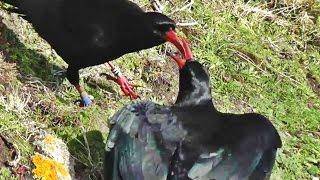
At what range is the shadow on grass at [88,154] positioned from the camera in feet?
17.5

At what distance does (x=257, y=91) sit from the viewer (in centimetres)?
717

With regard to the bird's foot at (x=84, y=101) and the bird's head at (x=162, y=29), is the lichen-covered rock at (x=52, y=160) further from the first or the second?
the bird's head at (x=162, y=29)

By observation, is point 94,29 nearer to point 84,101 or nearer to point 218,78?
point 84,101

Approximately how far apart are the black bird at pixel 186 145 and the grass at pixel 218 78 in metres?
0.54

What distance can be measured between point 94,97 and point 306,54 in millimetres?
2781

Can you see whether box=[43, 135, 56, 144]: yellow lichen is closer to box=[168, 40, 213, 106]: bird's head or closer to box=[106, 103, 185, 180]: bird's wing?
box=[106, 103, 185, 180]: bird's wing

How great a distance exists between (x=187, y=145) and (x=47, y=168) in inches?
33.5

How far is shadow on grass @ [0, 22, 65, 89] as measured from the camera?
6.10 meters

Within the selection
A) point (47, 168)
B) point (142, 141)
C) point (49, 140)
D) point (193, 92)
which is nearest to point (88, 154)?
point (49, 140)

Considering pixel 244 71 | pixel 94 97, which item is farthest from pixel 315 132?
pixel 94 97

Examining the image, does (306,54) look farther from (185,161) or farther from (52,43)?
(185,161)

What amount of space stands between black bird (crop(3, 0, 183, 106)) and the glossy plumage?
79cm

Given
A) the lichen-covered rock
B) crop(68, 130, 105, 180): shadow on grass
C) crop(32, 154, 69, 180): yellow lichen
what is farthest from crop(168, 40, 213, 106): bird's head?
crop(32, 154, 69, 180): yellow lichen

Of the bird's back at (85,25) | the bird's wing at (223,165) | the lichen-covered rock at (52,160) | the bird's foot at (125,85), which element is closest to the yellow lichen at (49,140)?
the lichen-covered rock at (52,160)
